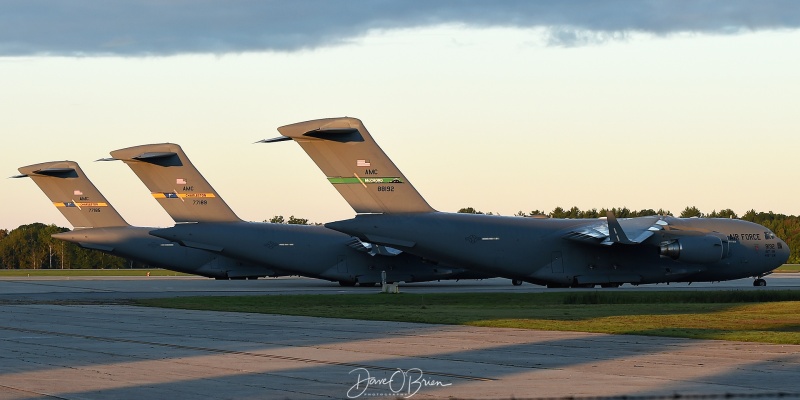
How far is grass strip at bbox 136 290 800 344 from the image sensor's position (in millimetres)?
26406

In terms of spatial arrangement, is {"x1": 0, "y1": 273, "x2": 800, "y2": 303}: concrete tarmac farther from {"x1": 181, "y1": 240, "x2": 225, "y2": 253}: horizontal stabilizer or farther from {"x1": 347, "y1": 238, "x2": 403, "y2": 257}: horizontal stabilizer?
{"x1": 181, "y1": 240, "x2": 225, "y2": 253}: horizontal stabilizer

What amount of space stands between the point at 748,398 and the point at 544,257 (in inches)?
1532

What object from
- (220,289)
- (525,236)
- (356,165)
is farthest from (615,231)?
(220,289)

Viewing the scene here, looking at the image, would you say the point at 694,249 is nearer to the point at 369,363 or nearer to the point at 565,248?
the point at 565,248

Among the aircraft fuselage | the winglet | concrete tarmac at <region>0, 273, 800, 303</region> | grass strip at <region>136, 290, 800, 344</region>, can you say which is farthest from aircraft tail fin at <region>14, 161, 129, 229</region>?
the winglet

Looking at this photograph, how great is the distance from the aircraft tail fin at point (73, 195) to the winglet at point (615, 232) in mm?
35950

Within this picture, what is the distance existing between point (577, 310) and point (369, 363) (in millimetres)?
16181

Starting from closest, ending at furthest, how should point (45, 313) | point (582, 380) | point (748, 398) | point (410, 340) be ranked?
point (748, 398)
point (582, 380)
point (410, 340)
point (45, 313)

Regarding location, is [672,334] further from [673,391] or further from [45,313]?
[45,313]

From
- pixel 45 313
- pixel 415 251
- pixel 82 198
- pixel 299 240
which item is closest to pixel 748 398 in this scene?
pixel 45 313

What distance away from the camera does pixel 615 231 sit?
5138 centimetres

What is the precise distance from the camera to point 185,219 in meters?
61.0

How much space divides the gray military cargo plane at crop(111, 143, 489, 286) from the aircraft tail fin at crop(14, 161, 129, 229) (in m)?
12.2

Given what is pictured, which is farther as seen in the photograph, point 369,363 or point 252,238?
point 252,238
